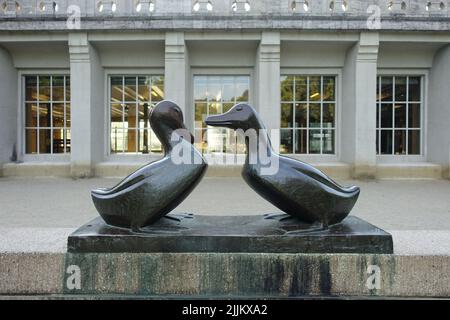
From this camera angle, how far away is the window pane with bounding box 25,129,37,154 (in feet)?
51.9

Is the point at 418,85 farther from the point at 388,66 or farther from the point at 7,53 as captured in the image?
the point at 7,53

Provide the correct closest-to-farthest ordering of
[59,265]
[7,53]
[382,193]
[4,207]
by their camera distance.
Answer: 1. [59,265]
2. [4,207]
3. [382,193]
4. [7,53]

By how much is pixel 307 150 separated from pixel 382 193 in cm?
492

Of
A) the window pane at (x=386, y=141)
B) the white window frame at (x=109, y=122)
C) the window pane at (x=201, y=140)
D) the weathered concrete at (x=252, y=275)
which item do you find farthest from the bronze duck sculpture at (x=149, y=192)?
the window pane at (x=386, y=141)

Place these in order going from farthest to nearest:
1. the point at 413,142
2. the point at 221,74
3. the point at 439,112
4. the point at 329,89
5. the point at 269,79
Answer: the point at 413,142
the point at 329,89
the point at 221,74
the point at 439,112
the point at 269,79

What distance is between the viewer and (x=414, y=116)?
15.7 m

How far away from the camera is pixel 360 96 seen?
45.1 ft

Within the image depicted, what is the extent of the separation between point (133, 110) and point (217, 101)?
391cm

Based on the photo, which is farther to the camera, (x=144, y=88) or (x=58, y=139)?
(x=58, y=139)

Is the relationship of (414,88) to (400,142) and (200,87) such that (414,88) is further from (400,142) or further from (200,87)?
(200,87)

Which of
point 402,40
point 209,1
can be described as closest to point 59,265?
point 209,1

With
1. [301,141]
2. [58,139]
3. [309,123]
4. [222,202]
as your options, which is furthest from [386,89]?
[58,139]

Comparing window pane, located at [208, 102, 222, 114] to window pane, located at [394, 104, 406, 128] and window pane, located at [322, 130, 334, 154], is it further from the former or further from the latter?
window pane, located at [394, 104, 406, 128]

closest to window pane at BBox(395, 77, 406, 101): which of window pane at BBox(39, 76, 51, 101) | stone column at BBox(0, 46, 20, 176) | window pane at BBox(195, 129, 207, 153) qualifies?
window pane at BBox(195, 129, 207, 153)
